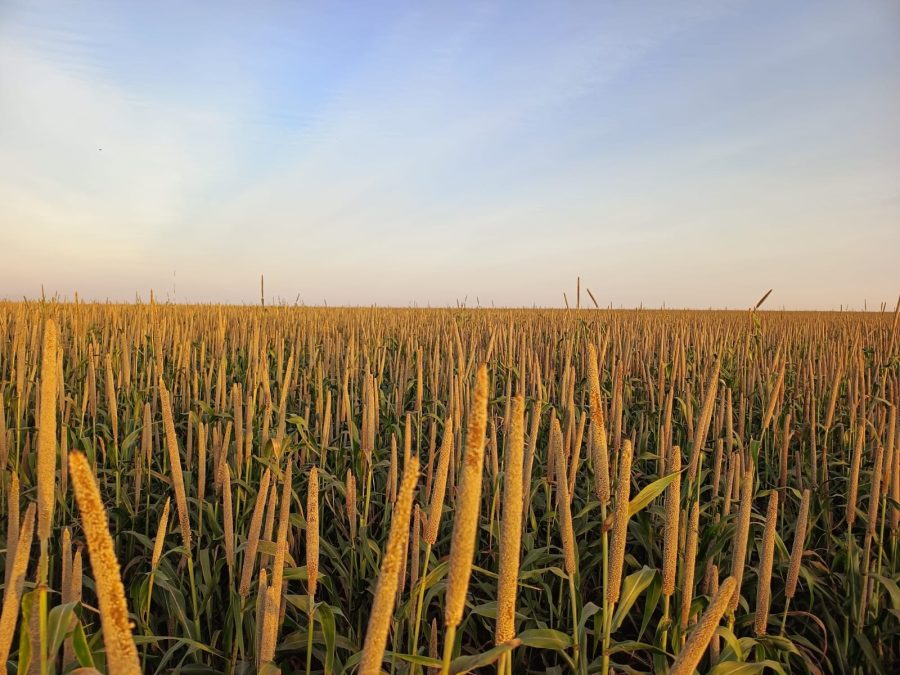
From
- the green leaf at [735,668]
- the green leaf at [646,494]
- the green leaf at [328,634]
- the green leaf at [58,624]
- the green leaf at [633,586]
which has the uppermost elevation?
the green leaf at [646,494]

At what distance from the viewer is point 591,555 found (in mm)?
2771

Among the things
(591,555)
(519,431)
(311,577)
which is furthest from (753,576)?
(519,431)

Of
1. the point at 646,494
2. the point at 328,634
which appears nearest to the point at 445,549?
the point at 328,634

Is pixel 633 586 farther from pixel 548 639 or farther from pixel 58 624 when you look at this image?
pixel 58 624

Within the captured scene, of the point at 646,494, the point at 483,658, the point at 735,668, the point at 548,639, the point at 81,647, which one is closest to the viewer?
the point at 483,658

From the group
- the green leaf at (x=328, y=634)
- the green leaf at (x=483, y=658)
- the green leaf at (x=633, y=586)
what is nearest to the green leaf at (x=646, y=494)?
the green leaf at (x=633, y=586)

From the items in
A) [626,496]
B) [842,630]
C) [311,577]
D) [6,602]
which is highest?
[626,496]

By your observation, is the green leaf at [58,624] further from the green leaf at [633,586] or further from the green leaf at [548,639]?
the green leaf at [633,586]

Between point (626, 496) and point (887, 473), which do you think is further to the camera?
point (887, 473)

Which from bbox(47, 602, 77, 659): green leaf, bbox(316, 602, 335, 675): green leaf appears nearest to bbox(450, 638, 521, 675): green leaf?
bbox(316, 602, 335, 675): green leaf

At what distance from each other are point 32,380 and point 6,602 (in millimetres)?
3949

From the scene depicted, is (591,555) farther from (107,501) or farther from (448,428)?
(107,501)

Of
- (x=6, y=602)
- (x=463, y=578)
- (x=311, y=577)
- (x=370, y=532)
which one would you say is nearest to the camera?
(x=463, y=578)

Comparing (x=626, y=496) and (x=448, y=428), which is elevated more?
(x=448, y=428)
